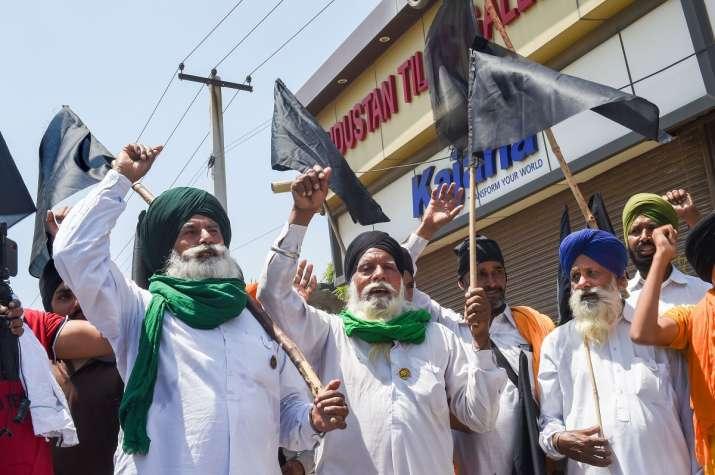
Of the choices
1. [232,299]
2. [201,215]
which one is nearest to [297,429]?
[232,299]

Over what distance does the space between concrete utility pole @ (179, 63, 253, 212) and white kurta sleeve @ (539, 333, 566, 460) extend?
34.4 feet

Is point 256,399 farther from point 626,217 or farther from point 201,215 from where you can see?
point 626,217

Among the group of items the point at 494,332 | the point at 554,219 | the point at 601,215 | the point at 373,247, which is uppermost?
the point at 554,219

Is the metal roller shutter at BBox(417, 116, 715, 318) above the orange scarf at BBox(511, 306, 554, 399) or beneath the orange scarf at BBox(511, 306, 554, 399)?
above

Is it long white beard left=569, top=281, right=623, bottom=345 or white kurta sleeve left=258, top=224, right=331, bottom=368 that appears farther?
long white beard left=569, top=281, right=623, bottom=345

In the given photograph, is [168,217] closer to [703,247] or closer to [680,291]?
[703,247]

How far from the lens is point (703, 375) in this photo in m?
3.31

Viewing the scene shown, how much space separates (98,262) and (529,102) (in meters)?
2.52

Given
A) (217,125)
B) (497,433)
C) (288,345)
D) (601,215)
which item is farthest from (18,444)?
(217,125)

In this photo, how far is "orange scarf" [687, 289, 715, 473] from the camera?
324 cm

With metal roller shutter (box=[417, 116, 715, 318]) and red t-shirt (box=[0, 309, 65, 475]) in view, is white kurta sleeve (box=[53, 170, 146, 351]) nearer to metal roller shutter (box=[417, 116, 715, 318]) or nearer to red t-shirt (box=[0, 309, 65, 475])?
red t-shirt (box=[0, 309, 65, 475])

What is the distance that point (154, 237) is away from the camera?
10.6 feet

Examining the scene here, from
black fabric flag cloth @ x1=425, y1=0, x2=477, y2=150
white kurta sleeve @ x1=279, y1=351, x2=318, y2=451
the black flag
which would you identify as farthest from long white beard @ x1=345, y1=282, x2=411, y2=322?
the black flag

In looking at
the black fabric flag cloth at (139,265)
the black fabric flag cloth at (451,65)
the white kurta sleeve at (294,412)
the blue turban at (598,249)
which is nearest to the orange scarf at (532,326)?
the blue turban at (598,249)
